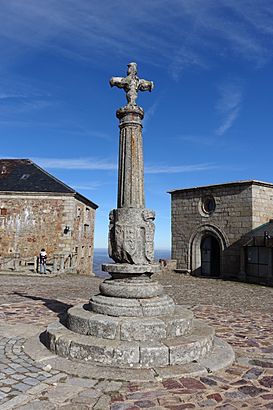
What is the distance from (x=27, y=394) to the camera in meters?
3.22

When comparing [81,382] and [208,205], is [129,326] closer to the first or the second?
[81,382]

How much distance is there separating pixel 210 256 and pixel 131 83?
46.7ft

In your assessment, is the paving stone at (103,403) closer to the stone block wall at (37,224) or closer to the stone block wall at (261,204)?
the stone block wall at (261,204)

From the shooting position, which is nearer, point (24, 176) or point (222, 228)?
point (222, 228)

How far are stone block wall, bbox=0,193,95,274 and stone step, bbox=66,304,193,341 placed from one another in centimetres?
1542

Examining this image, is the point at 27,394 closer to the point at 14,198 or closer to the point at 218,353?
the point at 218,353

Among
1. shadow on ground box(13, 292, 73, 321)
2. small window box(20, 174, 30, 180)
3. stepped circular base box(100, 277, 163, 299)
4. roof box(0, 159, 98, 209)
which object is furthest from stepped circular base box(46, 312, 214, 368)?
small window box(20, 174, 30, 180)

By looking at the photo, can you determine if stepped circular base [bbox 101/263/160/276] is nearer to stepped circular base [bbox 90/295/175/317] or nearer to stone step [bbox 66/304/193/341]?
stepped circular base [bbox 90/295/175/317]

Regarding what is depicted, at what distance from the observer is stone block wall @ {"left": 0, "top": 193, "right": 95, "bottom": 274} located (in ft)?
65.1

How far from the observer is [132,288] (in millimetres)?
4793

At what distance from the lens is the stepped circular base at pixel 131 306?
15.1 feet

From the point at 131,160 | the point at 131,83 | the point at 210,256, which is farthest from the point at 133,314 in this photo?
the point at 210,256

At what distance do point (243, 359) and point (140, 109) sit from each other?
4.00 meters

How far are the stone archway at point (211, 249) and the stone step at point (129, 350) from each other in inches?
529
